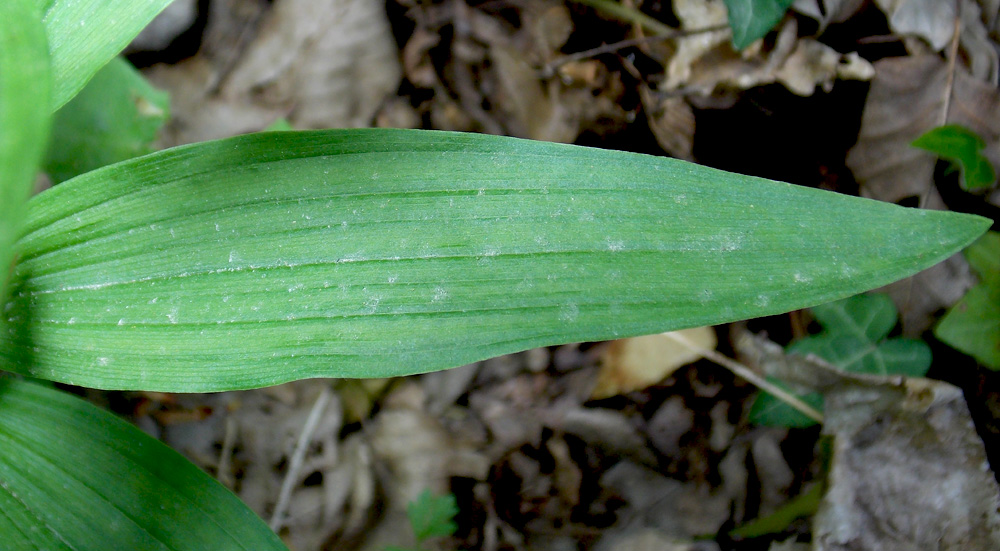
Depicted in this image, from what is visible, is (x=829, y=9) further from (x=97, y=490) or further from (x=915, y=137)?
(x=97, y=490)

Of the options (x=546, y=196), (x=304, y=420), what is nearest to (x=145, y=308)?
(x=546, y=196)

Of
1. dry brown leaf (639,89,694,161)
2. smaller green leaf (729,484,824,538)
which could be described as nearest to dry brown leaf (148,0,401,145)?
dry brown leaf (639,89,694,161)

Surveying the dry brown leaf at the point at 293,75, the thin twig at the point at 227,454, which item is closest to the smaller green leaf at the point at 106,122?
the dry brown leaf at the point at 293,75

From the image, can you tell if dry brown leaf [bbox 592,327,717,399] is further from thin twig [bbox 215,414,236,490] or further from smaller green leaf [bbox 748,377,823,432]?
thin twig [bbox 215,414,236,490]

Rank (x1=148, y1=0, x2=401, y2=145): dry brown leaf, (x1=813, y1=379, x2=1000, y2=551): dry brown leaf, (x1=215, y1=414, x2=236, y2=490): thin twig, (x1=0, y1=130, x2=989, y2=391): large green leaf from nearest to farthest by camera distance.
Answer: (x1=0, y1=130, x2=989, y2=391): large green leaf → (x1=813, y1=379, x2=1000, y2=551): dry brown leaf → (x1=215, y1=414, x2=236, y2=490): thin twig → (x1=148, y1=0, x2=401, y2=145): dry brown leaf

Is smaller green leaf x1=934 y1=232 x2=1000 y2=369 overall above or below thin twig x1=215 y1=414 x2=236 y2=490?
above

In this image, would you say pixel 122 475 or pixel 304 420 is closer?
pixel 122 475

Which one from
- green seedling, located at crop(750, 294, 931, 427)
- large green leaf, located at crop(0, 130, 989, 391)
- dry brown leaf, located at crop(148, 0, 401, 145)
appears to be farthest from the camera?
dry brown leaf, located at crop(148, 0, 401, 145)

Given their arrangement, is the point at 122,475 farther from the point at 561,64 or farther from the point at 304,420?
the point at 561,64
